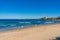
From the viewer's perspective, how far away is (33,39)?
8211 millimetres

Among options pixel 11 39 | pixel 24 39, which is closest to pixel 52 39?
pixel 24 39

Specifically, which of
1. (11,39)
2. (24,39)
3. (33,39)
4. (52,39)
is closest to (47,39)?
(52,39)

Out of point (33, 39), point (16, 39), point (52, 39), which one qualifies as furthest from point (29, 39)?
point (52, 39)

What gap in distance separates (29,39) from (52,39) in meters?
1.35

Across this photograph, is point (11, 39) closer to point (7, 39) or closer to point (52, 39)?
point (7, 39)

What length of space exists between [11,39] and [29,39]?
1.09 meters

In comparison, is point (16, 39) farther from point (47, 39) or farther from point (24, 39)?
point (47, 39)

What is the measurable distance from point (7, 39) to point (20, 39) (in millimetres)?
795

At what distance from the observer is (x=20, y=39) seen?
27.4 ft

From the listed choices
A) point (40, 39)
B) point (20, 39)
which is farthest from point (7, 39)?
point (40, 39)

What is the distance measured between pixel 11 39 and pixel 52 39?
244cm

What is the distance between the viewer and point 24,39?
8.34m

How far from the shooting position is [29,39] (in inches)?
324

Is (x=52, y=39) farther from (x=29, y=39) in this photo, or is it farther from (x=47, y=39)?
(x=29, y=39)
